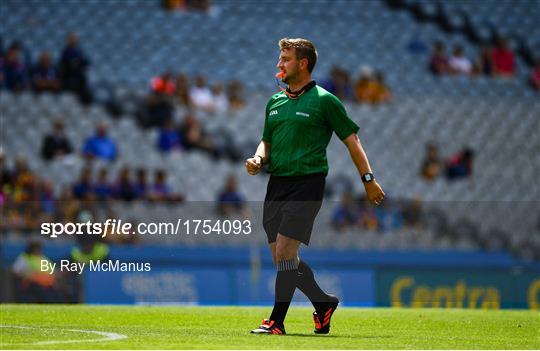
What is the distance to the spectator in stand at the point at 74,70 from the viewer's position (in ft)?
73.4

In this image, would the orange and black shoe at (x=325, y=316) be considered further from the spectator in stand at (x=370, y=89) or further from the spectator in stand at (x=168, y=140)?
the spectator in stand at (x=370, y=89)

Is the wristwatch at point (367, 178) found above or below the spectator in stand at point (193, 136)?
above

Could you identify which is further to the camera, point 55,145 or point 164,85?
point 164,85

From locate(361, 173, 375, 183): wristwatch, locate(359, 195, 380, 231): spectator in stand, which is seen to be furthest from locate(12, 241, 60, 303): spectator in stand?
locate(361, 173, 375, 183): wristwatch

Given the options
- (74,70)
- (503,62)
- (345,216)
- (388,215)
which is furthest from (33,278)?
(503,62)

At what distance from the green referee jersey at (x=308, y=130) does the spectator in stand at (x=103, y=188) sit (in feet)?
37.3

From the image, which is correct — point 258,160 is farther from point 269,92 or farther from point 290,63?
point 269,92

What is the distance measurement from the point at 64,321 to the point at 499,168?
677 inches

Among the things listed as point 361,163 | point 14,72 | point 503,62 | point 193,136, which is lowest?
point 193,136

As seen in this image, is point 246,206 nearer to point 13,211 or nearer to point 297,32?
point 13,211

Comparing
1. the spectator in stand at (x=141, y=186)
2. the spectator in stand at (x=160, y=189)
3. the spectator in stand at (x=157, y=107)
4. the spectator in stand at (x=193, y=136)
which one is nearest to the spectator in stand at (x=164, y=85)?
the spectator in stand at (x=157, y=107)

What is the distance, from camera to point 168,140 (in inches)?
879

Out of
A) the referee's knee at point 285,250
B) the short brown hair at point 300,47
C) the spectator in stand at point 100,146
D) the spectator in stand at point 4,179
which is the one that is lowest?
the spectator in stand at point 4,179

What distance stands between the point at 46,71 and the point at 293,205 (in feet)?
49.4
